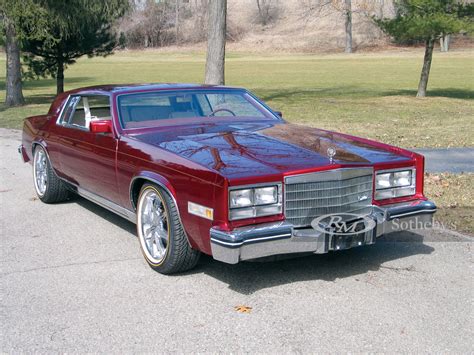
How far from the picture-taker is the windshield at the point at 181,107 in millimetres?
6117

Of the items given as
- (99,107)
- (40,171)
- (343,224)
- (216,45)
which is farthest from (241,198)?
(216,45)

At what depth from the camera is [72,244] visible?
6.13 meters

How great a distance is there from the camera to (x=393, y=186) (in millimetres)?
5305

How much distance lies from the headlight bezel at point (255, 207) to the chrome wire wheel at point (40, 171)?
3.95 m

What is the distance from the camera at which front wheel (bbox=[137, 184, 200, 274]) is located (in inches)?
195

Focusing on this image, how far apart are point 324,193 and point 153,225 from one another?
1494mm

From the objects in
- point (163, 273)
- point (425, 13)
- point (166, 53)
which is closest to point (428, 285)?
point (163, 273)

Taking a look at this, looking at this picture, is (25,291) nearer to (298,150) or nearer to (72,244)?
(72,244)

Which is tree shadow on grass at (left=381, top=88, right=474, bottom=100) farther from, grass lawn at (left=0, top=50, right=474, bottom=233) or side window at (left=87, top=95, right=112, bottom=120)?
side window at (left=87, top=95, right=112, bottom=120)

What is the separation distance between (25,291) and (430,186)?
5447 millimetres

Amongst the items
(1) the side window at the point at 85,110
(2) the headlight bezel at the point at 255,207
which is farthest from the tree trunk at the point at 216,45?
(2) the headlight bezel at the point at 255,207

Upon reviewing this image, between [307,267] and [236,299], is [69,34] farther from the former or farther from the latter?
[236,299]

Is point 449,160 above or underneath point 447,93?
above

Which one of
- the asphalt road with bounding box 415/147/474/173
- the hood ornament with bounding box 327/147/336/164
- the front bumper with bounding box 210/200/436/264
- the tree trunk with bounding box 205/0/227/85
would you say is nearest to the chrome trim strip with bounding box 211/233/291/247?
the front bumper with bounding box 210/200/436/264
